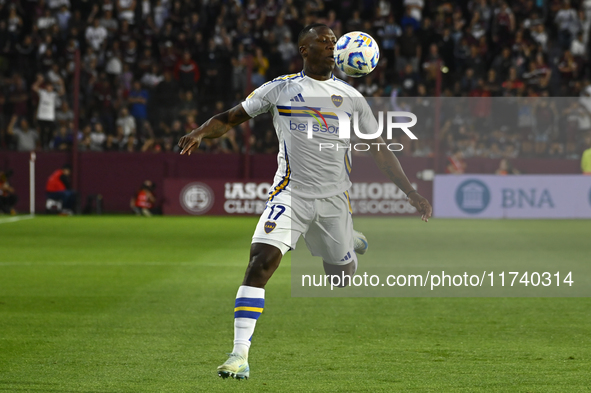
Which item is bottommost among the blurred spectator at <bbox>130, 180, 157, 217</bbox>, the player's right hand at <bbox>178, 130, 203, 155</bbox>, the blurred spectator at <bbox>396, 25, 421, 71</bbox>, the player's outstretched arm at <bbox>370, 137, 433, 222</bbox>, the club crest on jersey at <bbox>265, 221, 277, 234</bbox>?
the blurred spectator at <bbox>130, 180, 157, 217</bbox>

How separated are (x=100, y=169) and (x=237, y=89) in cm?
421

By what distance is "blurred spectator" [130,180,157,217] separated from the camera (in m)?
21.6

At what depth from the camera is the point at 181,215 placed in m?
21.8

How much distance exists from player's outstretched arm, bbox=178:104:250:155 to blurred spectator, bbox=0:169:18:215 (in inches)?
670

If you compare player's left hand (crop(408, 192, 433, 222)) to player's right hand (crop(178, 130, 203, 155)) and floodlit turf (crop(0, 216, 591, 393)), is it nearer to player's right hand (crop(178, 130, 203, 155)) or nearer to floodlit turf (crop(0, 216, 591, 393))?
floodlit turf (crop(0, 216, 591, 393))

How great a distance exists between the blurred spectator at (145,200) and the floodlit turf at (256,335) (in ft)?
29.4

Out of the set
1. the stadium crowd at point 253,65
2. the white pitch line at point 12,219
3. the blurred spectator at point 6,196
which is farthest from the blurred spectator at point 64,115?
the white pitch line at point 12,219

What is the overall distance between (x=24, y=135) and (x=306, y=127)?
1805cm

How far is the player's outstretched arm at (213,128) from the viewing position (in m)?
5.38

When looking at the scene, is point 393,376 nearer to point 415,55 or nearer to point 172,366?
point 172,366

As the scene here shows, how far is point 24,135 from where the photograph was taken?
22.3 metres

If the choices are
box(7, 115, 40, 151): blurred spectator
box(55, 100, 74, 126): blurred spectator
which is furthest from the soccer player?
box(7, 115, 40, 151): blurred spectator

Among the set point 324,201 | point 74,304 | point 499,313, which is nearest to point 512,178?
point 499,313

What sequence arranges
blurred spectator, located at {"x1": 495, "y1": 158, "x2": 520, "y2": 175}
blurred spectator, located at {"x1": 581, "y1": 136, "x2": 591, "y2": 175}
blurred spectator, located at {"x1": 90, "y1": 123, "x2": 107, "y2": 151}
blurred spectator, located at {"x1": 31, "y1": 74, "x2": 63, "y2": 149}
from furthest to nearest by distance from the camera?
blurred spectator, located at {"x1": 90, "y1": 123, "x2": 107, "y2": 151} → blurred spectator, located at {"x1": 31, "y1": 74, "x2": 63, "y2": 149} → blurred spectator, located at {"x1": 495, "y1": 158, "x2": 520, "y2": 175} → blurred spectator, located at {"x1": 581, "y1": 136, "x2": 591, "y2": 175}
